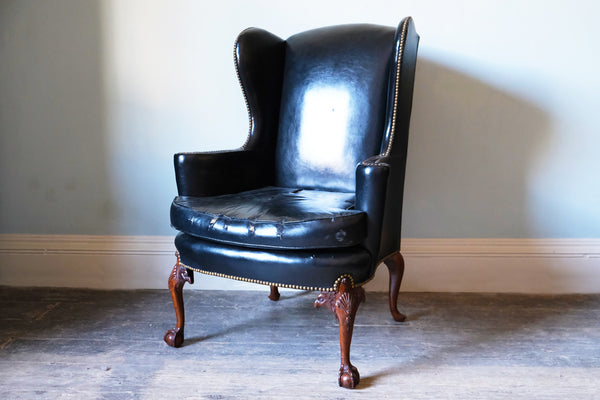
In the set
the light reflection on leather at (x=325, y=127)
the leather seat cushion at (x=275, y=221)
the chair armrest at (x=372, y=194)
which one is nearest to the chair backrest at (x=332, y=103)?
the light reflection on leather at (x=325, y=127)

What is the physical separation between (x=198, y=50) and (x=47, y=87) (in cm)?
70

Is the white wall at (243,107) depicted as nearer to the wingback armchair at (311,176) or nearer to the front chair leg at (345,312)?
the wingback armchair at (311,176)

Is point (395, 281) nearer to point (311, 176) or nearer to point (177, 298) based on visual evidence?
point (311, 176)

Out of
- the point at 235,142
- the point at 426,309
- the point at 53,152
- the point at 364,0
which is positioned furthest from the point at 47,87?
the point at 426,309

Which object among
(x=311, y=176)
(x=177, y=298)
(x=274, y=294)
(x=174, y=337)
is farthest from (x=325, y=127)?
(x=174, y=337)

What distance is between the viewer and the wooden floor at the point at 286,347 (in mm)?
1387

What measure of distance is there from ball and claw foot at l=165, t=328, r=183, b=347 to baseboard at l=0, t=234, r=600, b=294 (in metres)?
0.55

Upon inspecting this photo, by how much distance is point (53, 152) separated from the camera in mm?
2182

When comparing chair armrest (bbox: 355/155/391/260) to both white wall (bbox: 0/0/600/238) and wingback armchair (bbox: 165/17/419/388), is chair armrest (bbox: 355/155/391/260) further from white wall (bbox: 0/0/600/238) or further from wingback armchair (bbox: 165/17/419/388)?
white wall (bbox: 0/0/600/238)

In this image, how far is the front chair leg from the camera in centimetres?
137

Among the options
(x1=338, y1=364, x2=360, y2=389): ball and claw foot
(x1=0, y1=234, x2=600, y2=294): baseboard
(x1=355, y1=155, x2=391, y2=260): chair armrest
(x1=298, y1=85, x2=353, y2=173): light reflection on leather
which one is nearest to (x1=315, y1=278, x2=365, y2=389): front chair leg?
(x1=338, y1=364, x2=360, y2=389): ball and claw foot

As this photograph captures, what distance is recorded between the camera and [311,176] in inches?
74.2

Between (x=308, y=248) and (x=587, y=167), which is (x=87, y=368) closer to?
(x=308, y=248)

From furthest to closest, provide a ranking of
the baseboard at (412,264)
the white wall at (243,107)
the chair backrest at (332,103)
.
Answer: the baseboard at (412,264) → the white wall at (243,107) → the chair backrest at (332,103)
